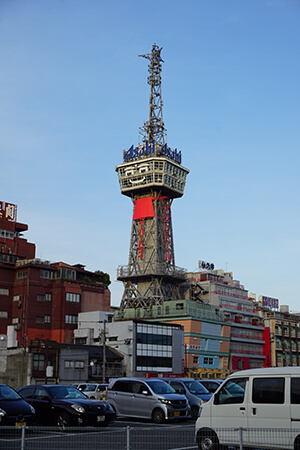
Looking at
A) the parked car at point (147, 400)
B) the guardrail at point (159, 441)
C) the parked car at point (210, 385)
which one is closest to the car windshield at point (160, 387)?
the parked car at point (147, 400)

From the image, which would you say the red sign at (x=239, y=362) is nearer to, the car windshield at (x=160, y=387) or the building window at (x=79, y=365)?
Answer: the building window at (x=79, y=365)

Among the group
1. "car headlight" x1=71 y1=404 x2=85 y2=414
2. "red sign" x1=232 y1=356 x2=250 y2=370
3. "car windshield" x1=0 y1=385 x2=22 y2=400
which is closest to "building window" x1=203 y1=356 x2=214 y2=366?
"red sign" x1=232 y1=356 x2=250 y2=370

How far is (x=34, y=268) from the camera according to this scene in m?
91.6

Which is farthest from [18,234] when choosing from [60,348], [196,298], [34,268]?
[60,348]

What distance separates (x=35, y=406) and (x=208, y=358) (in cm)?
8151

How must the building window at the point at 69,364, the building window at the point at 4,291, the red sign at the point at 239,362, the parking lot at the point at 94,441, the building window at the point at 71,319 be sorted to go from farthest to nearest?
the red sign at the point at 239,362
the building window at the point at 4,291
the building window at the point at 71,319
the building window at the point at 69,364
the parking lot at the point at 94,441

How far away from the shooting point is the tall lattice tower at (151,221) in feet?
370

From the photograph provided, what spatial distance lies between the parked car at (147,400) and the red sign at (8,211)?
87.2m

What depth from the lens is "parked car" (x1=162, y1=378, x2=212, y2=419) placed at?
2854cm

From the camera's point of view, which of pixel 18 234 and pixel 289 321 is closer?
pixel 18 234

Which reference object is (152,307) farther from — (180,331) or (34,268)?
(34,268)

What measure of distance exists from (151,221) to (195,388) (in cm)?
8763

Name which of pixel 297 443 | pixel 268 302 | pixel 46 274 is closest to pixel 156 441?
pixel 297 443

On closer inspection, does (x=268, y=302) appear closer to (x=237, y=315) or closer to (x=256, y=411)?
(x=237, y=315)
